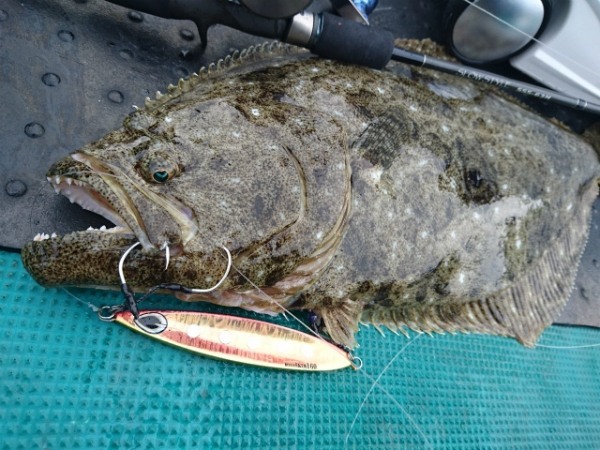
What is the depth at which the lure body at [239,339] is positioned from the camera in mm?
2242

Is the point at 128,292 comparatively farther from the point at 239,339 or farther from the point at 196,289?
the point at 239,339

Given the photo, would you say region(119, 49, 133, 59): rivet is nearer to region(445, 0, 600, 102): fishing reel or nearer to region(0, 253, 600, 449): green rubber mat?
region(0, 253, 600, 449): green rubber mat

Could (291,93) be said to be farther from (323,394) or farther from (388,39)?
(323,394)

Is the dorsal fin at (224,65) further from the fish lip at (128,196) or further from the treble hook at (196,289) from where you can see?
the treble hook at (196,289)

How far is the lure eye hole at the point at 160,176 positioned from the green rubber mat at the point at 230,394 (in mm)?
676

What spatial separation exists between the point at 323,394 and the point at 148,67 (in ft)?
7.05

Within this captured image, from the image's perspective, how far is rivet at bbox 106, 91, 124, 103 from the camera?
267cm

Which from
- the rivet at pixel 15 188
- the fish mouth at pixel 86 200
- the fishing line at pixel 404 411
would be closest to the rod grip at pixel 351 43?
the fish mouth at pixel 86 200

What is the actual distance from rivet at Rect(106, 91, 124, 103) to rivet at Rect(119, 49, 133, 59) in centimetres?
25

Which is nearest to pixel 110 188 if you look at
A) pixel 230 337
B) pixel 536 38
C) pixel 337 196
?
pixel 230 337

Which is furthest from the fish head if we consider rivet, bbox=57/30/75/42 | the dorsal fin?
rivet, bbox=57/30/75/42

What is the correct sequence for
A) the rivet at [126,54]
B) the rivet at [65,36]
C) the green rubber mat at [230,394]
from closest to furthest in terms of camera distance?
1. the green rubber mat at [230,394]
2. the rivet at [65,36]
3. the rivet at [126,54]

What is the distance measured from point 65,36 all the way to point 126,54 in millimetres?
328

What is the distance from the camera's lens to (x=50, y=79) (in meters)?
2.55
